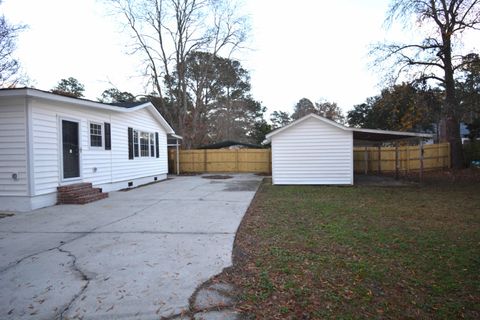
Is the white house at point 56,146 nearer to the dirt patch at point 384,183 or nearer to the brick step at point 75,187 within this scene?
the brick step at point 75,187

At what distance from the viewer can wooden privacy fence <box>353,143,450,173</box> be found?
18.0 meters

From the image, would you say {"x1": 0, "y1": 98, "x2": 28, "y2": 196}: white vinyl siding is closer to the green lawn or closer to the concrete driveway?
the concrete driveway

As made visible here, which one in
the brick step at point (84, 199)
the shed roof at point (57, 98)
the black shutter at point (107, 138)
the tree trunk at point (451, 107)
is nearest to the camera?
the shed roof at point (57, 98)

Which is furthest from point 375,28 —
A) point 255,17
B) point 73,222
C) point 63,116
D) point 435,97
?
point 73,222

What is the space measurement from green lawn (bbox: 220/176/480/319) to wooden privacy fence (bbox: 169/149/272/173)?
12.5 meters

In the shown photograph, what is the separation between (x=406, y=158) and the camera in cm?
1802

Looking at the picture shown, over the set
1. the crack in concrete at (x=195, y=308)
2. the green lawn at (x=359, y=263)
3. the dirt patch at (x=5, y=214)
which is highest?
the dirt patch at (x=5, y=214)

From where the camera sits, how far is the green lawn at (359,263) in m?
2.56

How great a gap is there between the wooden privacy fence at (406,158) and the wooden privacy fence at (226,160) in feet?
22.0

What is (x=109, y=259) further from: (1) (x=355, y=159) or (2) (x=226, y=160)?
(1) (x=355, y=159)

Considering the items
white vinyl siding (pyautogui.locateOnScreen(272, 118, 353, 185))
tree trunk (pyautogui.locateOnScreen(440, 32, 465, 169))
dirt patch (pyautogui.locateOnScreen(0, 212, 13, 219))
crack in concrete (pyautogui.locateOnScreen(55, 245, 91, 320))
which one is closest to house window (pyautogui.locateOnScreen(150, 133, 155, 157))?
white vinyl siding (pyautogui.locateOnScreen(272, 118, 353, 185))

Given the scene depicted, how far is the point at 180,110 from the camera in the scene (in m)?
24.2

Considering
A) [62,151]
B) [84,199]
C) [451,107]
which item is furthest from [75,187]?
[451,107]

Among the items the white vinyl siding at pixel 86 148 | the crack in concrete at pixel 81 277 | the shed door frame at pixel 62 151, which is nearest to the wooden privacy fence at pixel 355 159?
the white vinyl siding at pixel 86 148
